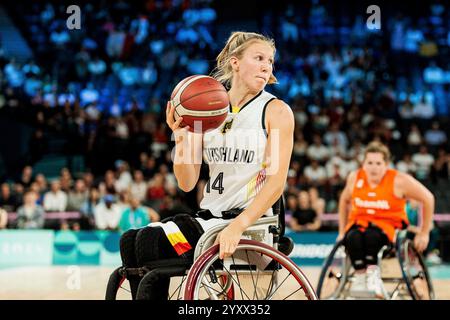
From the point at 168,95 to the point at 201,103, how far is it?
11.5 meters

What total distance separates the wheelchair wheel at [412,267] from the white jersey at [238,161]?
236 centimetres

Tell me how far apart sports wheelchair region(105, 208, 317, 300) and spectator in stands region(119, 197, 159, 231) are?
23.3ft

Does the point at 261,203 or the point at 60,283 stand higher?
the point at 261,203

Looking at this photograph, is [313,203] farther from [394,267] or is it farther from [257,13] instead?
[257,13]

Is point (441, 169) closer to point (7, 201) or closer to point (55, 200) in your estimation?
point (55, 200)

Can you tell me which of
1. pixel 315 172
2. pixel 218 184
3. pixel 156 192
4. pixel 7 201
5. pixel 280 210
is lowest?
pixel 7 201

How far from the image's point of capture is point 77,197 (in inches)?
470

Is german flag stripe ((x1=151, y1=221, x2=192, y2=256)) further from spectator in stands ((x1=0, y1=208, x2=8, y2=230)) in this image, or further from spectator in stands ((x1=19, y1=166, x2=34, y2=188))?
Answer: spectator in stands ((x1=19, y1=166, x2=34, y2=188))

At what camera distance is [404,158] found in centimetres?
1256

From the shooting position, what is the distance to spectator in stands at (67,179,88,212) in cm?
1188

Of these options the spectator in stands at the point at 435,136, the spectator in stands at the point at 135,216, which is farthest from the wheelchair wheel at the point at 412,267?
the spectator in stands at the point at 435,136

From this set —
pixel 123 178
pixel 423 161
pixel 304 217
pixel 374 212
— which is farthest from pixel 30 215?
pixel 374 212

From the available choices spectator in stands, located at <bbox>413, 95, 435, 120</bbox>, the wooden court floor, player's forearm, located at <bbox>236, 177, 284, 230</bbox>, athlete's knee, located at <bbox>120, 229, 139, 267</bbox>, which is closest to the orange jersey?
the wooden court floor

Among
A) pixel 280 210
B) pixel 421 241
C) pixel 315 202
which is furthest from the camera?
pixel 315 202
